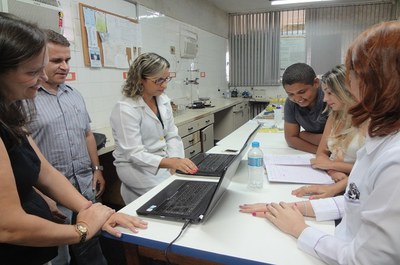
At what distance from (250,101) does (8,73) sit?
5.82m

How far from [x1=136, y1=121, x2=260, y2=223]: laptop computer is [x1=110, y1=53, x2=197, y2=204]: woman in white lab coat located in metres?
0.33

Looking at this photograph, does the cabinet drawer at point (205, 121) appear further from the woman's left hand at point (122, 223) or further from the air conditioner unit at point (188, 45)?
the woman's left hand at point (122, 223)

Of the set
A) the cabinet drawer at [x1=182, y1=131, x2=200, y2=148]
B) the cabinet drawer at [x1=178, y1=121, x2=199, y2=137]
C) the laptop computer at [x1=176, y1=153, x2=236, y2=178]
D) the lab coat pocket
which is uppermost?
the lab coat pocket

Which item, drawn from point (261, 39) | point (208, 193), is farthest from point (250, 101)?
point (208, 193)

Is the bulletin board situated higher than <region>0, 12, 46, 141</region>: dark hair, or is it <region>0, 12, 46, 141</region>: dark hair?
the bulletin board

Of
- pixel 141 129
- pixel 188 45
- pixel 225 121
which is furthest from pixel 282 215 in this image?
pixel 225 121

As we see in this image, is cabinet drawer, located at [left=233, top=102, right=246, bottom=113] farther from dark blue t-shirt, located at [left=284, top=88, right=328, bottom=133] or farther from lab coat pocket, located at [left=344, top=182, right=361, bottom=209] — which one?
lab coat pocket, located at [left=344, top=182, right=361, bottom=209]

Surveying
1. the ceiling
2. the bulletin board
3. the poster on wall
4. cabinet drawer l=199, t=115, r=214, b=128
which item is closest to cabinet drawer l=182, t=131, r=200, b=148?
cabinet drawer l=199, t=115, r=214, b=128

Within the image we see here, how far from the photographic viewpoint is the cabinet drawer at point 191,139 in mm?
3291

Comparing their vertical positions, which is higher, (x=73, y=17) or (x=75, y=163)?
(x=73, y=17)

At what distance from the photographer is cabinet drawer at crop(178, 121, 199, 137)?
3172mm

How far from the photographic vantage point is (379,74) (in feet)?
2.22

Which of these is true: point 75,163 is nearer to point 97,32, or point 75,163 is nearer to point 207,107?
point 97,32

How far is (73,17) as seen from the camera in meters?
2.47
